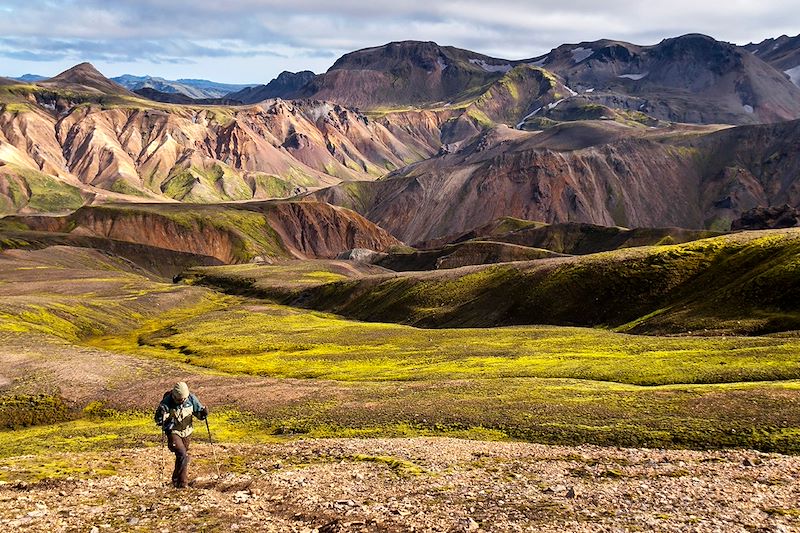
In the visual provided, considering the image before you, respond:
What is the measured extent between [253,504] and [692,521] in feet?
49.3

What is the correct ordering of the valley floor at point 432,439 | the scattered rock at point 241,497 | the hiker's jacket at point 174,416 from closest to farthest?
the valley floor at point 432,439
the scattered rock at point 241,497
the hiker's jacket at point 174,416

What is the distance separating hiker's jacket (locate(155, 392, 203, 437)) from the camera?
25.0m

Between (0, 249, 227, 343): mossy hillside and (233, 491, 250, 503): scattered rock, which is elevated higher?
(233, 491, 250, 503): scattered rock

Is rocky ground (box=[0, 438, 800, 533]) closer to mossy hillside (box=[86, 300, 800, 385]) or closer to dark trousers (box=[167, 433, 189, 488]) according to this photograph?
dark trousers (box=[167, 433, 189, 488])

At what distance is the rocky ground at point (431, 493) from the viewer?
20266 millimetres

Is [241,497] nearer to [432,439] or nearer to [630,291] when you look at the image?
[432,439]

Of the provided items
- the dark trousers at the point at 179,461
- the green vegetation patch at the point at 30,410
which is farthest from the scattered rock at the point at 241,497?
the green vegetation patch at the point at 30,410

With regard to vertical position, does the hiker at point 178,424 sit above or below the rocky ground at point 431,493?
above

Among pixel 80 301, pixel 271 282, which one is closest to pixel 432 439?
→ pixel 80 301

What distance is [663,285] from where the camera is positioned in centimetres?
9056

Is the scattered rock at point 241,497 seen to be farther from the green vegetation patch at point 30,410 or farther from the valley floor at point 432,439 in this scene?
the green vegetation patch at point 30,410

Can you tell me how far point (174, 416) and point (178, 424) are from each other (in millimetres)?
363

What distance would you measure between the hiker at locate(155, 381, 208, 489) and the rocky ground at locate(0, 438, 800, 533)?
0.73 m

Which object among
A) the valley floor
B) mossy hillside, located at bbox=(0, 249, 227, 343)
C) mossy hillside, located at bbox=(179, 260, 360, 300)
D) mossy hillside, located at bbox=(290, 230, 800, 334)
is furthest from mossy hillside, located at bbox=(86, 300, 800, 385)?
mossy hillside, located at bbox=(179, 260, 360, 300)
